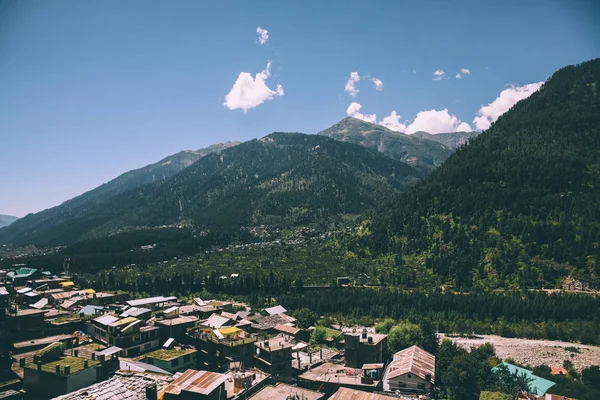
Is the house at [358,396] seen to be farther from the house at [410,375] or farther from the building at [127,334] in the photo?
the building at [127,334]

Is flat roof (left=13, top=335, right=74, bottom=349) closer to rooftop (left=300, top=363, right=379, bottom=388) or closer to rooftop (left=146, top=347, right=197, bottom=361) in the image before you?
rooftop (left=146, top=347, right=197, bottom=361)

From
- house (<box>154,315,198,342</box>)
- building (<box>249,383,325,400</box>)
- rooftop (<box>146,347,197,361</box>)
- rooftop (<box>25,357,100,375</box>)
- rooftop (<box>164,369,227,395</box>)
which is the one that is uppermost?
rooftop (<box>25,357,100,375</box>)

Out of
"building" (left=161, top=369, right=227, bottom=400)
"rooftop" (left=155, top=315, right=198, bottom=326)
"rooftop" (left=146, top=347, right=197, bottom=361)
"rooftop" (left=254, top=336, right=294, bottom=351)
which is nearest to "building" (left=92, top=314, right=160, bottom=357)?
"rooftop" (left=155, top=315, right=198, bottom=326)

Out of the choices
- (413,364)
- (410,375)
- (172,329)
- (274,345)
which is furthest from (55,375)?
(413,364)

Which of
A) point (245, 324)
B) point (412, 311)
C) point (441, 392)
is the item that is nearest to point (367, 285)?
point (412, 311)

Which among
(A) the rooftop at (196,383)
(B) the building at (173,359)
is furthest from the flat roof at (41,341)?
(A) the rooftop at (196,383)

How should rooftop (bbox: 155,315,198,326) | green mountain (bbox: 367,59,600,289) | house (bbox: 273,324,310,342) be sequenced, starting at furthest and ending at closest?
1. green mountain (bbox: 367,59,600,289)
2. house (bbox: 273,324,310,342)
3. rooftop (bbox: 155,315,198,326)
